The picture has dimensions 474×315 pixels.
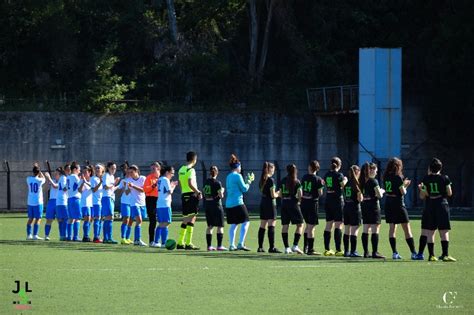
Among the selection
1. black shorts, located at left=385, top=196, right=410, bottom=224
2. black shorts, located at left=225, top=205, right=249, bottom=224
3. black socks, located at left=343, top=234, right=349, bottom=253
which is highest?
black shorts, located at left=385, top=196, right=410, bottom=224

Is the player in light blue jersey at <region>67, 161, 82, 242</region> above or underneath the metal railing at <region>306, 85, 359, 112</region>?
underneath

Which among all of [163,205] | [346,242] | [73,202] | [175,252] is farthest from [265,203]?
[73,202]

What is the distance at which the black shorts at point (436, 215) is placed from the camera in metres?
21.5

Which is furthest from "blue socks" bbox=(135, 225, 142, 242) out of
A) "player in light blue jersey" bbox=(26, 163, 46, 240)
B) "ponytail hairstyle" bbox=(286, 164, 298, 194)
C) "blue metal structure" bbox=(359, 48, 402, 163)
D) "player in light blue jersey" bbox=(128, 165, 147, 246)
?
"blue metal structure" bbox=(359, 48, 402, 163)

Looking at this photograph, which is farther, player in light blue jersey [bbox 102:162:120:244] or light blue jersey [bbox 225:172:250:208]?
player in light blue jersey [bbox 102:162:120:244]

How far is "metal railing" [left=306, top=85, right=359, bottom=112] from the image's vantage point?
5050 centimetres

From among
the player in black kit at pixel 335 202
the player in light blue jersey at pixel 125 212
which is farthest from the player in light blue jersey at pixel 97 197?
the player in black kit at pixel 335 202

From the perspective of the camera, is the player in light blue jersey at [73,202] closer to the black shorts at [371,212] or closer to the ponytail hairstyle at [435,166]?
the black shorts at [371,212]

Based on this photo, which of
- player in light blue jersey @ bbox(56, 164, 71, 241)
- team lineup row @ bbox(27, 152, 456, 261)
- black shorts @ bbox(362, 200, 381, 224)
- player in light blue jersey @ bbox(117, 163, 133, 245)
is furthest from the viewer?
player in light blue jersey @ bbox(56, 164, 71, 241)

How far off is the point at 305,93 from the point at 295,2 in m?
5.81

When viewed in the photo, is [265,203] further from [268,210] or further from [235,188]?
[235,188]

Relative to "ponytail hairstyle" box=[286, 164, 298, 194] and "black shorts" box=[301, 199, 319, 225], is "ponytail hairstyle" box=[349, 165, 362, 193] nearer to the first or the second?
"black shorts" box=[301, 199, 319, 225]

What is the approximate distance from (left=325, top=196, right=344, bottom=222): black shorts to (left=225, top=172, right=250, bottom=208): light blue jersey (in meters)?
1.92

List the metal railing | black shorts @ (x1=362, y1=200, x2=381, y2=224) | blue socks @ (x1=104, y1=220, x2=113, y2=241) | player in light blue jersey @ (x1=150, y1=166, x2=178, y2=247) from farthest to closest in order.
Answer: the metal railing < blue socks @ (x1=104, y1=220, x2=113, y2=241) < player in light blue jersey @ (x1=150, y1=166, x2=178, y2=247) < black shorts @ (x1=362, y1=200, x2=381, y2=224)
